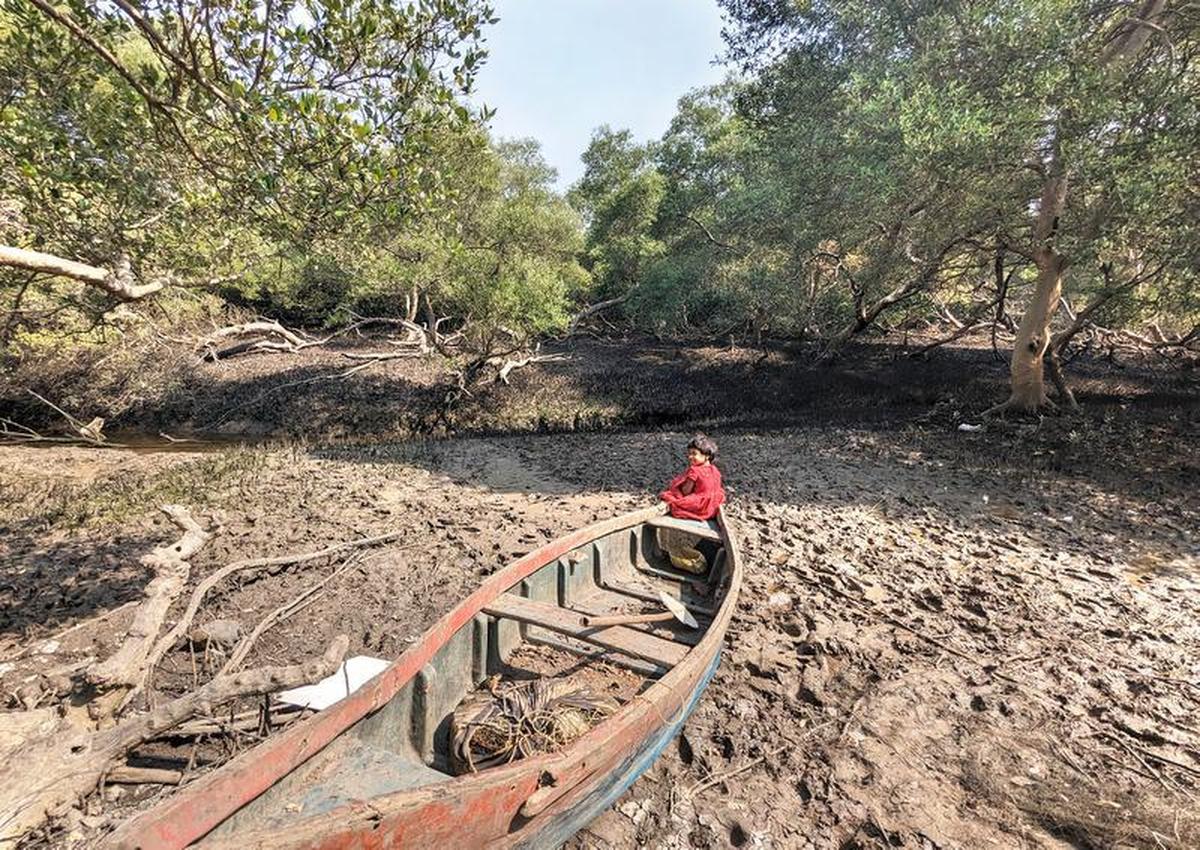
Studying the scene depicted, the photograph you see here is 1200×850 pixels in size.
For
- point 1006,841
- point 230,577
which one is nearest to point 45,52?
point 230,577

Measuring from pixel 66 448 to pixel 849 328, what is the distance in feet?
70.8

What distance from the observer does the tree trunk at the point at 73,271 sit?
3873 mm

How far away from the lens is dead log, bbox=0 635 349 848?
9.12ft

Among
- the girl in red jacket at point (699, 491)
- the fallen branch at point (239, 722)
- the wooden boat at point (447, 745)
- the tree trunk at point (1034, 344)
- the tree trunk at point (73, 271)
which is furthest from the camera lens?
the tree trunk at point (1034, 344)

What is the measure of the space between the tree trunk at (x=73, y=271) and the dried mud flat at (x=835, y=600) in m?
3.38

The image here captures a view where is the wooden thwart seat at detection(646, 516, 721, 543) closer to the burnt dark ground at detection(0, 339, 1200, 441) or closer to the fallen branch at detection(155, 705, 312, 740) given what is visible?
the fallen branch at detection(155, 705, 312, 740)

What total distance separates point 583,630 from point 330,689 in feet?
7.14

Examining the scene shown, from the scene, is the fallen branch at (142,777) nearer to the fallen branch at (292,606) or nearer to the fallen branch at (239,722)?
the fallen branch at (239,722)

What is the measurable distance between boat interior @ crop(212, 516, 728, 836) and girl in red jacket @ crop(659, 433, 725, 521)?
0.65ft

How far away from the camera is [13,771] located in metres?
2.86

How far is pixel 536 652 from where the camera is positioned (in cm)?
535

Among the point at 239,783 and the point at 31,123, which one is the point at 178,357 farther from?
the point at 239,783

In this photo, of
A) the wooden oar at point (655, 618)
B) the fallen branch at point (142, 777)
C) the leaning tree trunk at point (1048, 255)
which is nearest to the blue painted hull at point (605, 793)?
the wooden oar at point (655, 618)

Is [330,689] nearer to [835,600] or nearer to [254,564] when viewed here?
[254,564]
